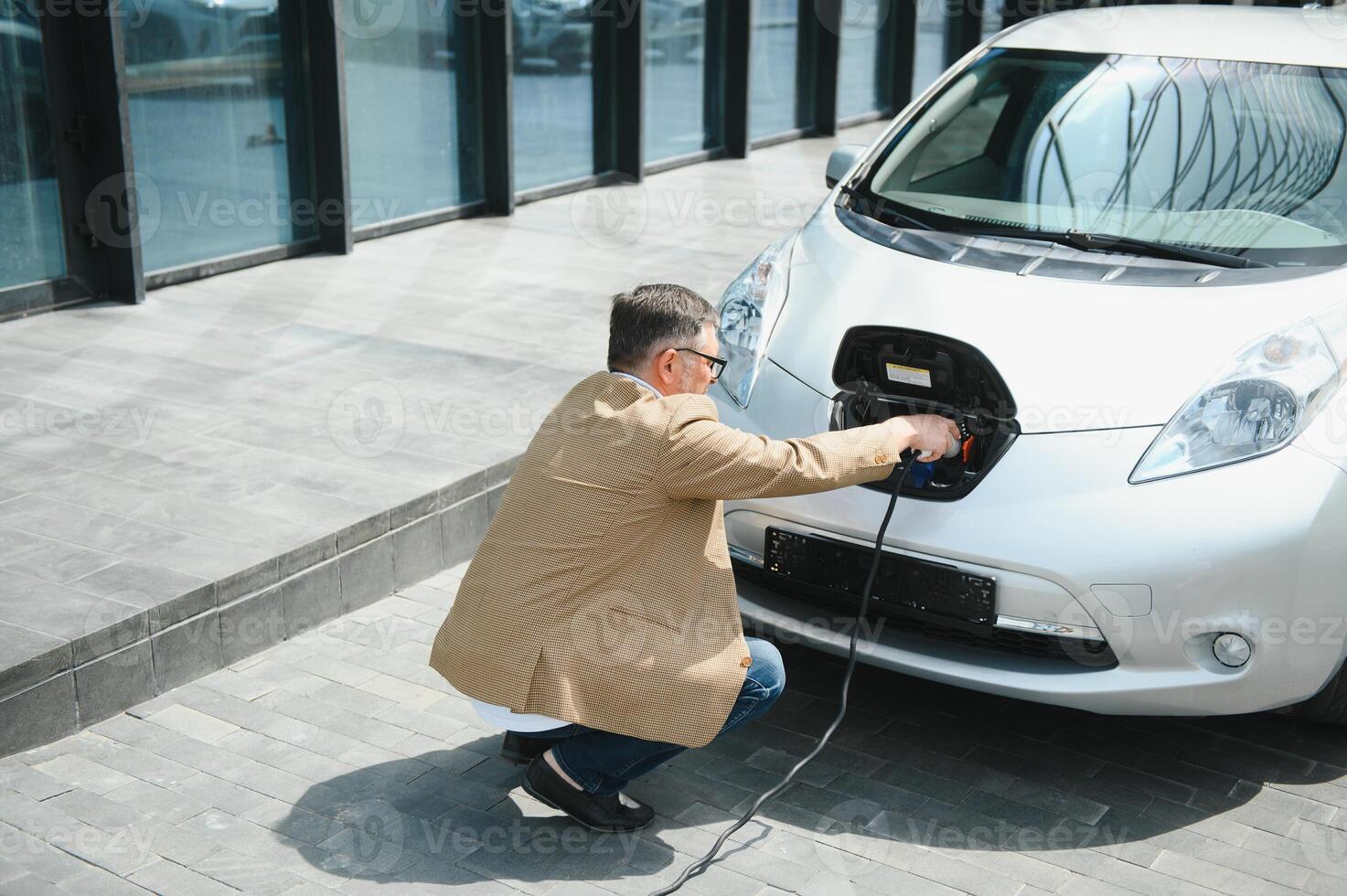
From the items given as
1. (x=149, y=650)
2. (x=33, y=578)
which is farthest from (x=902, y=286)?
(x=33, y=578)

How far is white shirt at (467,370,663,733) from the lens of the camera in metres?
3.34

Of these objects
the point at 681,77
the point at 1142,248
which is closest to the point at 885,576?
the point at 1142,248

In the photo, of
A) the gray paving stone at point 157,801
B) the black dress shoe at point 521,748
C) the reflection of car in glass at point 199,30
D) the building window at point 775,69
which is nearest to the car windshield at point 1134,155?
the black dress shoe at point 521,748

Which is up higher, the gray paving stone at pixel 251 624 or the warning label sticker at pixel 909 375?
the warning label sticker at pixel 909 375

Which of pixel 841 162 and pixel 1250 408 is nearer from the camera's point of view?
pixel 1250 408

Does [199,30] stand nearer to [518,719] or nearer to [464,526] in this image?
[464,526]

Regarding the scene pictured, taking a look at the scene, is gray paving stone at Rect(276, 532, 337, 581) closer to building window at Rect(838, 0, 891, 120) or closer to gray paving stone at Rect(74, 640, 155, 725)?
gray paving stone at Rect(74, 640, 155, 725)

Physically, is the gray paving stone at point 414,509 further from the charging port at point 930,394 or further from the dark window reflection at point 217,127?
the dark window reflection at point 217,127

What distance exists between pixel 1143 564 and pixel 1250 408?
1.73ft

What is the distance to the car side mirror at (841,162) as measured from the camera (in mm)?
5281

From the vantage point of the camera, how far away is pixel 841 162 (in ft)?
17.6

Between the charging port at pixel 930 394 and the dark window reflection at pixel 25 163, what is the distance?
5274mm

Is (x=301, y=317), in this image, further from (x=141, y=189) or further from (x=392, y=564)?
(x=392, y=564)

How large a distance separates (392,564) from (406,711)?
3.11ft
